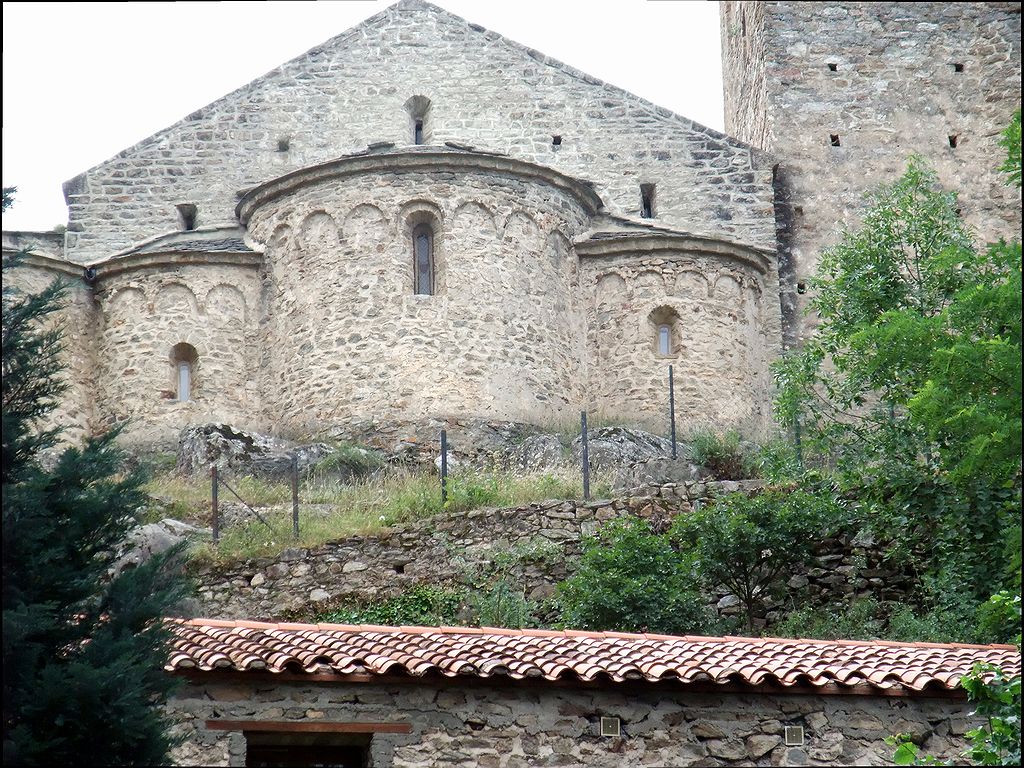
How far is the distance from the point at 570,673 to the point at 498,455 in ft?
39.7

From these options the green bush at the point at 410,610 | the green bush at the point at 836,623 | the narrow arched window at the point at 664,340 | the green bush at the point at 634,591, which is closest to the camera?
the green bush at the point at 634,591

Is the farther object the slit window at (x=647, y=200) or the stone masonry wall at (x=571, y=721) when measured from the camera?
the slit window at (x=647, y=200)

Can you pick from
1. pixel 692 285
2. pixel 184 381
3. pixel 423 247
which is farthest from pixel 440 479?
pixel 692 285

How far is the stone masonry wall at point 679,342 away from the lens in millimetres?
28953

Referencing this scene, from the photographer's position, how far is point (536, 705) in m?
14.7

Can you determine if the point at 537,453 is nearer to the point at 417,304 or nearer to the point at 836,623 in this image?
the point at 417,304

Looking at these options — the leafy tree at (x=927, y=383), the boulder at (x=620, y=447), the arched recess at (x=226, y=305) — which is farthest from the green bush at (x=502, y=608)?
the arched recess at (x=226, y=305)

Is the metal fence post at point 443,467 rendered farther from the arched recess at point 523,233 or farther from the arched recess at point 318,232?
the arched recess at point 318,232

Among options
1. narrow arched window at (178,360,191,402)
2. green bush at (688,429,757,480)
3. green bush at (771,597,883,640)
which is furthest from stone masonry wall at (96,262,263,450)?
green bush at (771,597,883,640)

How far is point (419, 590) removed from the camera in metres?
21.9

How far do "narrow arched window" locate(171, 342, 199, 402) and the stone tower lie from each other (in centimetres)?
1023

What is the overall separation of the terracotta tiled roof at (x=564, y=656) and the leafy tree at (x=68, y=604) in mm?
606

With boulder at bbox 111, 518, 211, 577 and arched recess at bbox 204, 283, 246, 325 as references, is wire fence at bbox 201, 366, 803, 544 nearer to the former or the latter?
boulder at bbox 111, 518, 211, 577

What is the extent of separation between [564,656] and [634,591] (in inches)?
197
